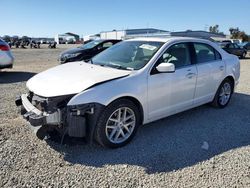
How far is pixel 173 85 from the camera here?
183 inches

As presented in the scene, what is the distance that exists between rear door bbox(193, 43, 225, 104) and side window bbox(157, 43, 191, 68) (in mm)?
283

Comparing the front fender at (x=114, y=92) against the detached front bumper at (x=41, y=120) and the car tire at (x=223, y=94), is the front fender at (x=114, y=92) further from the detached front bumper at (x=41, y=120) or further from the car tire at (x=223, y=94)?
the car tire at (x=223, y=94)

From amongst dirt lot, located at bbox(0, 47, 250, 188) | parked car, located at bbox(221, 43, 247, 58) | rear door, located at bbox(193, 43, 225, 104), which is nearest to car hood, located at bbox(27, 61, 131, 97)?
dirt lot, located at bbox(0, 47, 250, 188)

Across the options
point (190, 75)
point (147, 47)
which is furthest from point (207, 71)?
point (147, 47)

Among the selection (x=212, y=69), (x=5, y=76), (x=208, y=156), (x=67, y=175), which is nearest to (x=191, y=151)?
(x=208, y=156)

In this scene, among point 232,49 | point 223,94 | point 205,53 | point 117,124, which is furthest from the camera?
point 232,49

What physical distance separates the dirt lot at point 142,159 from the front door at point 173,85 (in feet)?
1.28

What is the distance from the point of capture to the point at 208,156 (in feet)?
12.7

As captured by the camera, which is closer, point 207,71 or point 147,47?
point 147,47

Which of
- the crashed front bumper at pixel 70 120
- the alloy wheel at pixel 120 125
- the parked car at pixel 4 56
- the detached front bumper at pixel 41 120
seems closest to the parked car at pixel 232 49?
the parked car at pixel 4 56

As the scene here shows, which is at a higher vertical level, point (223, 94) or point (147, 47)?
point (147, 47)

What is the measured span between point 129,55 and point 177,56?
33.9 inches

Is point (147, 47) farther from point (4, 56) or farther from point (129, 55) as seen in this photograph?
point (4, 56)

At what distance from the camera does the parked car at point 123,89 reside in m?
3.62
